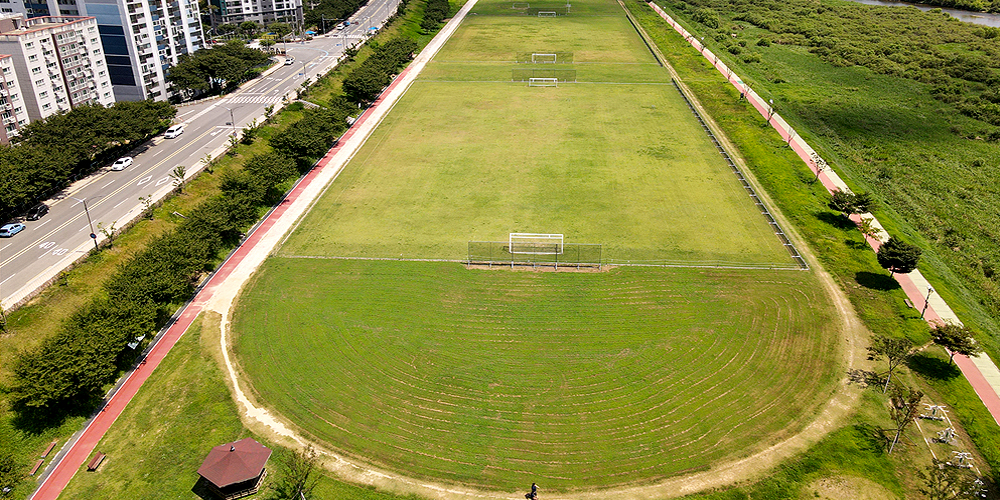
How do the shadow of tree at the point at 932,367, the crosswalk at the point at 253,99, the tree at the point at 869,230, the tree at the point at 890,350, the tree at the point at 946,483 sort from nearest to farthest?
the tree at the point at 946,483 → the tree at the point at 890,350 → the shadow of tree at the point at 932,367 → the tree at the point at 869,230 → the crosswalk at the point at 253,99

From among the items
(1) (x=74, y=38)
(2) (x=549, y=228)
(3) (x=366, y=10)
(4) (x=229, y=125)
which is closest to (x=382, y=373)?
(2) (x=549, y=228)

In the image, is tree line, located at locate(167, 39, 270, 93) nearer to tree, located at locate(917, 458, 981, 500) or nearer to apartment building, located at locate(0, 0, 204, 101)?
apartment building, located at locate(0, 0, 204, 101)

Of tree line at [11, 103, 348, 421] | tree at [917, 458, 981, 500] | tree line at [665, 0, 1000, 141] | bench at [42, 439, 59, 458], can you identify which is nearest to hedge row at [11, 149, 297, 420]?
tree line at [11, 103, 348, 421]

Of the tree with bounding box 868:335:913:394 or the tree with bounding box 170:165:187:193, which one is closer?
the tree with bounding box 868:335:913:394

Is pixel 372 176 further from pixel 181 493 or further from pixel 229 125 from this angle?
pixel 181 493

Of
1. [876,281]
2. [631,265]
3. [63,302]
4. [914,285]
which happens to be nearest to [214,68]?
[63,302]

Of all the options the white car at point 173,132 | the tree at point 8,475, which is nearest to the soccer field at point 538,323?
the tree at point 8,475

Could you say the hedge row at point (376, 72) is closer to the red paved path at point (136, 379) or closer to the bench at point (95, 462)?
the red paved path at point (136, 379)
